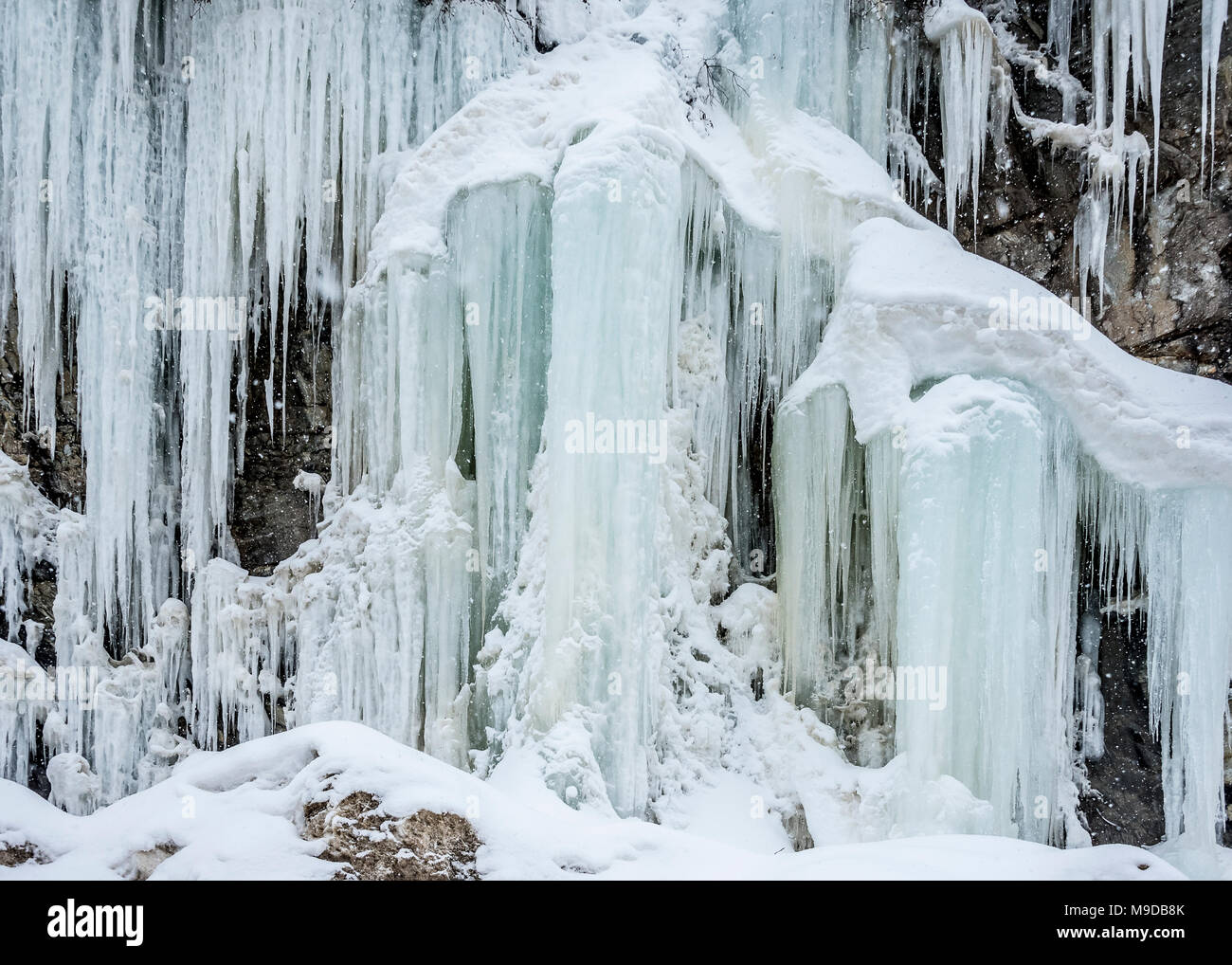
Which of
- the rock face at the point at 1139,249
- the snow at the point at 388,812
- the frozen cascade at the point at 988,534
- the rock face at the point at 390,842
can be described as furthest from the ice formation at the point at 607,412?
the rock face at the point at 390,842

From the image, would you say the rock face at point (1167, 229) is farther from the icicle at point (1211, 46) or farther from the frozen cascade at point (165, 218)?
the frozen cascade at point (165, 218)

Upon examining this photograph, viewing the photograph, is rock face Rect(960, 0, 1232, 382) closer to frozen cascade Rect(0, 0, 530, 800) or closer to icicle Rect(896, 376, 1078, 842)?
icicle Rect(896, 376, 1078, 842)

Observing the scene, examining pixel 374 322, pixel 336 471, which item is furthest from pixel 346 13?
pixel 336 471

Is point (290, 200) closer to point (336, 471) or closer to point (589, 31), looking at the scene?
point (336, 471)

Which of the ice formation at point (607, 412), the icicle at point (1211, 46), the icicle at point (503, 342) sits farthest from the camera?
the icicle at point (503, 342)

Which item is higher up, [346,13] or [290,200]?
[346,13]

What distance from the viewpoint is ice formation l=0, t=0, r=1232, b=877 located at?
217 inches

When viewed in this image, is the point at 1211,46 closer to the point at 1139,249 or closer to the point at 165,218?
the point at 1139,249

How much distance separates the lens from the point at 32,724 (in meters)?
6.70

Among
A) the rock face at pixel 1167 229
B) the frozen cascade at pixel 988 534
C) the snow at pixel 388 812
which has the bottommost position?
the snow at pixel 388 812

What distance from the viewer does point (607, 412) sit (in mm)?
5535

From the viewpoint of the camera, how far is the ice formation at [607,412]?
550 centimetres

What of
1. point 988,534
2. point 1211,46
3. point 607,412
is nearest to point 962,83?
point 1211,46
